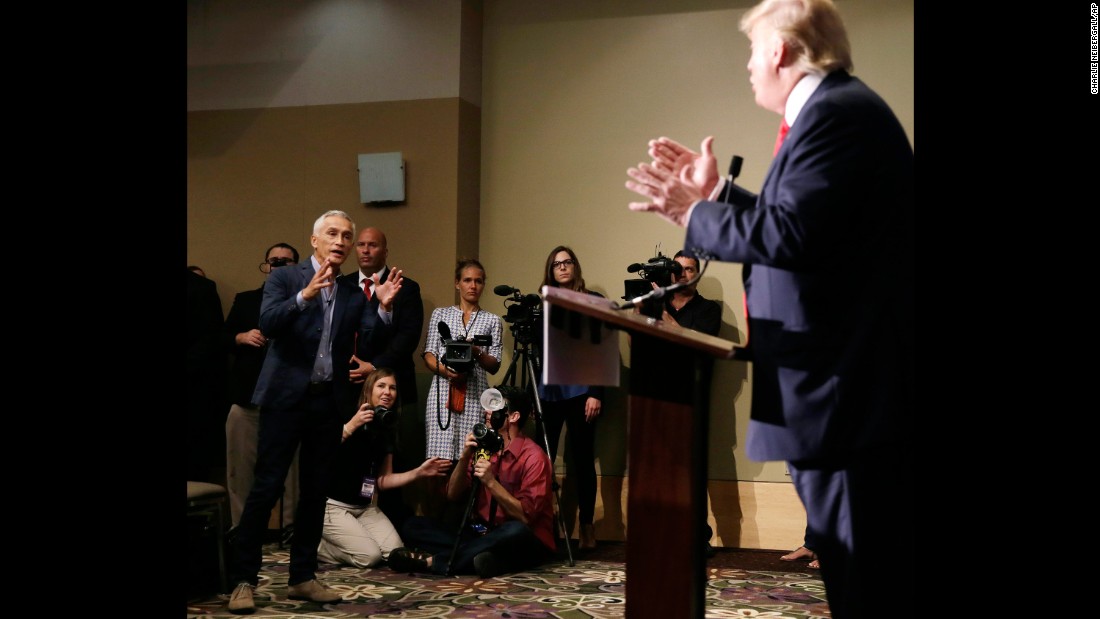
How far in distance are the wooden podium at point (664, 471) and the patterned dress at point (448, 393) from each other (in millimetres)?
3453

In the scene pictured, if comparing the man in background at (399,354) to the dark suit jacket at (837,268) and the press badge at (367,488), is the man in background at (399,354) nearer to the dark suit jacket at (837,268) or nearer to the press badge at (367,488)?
the press badge at (367,488)

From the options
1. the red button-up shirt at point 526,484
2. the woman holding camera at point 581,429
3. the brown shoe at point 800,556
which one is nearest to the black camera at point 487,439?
the red button-up shirt at point 526,484

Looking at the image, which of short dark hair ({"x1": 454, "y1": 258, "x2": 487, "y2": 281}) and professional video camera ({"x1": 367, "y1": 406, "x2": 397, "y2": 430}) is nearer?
professional video camera ({"x1": 367, "y1": 406, "x2": 397, "y2": 430})

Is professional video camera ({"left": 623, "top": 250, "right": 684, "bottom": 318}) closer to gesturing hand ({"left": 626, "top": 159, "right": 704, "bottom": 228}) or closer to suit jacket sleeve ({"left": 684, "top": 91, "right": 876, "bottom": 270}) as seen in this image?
gesturing hand ({"left": 626, "top": 159, "right": 704, "bottom": 228})

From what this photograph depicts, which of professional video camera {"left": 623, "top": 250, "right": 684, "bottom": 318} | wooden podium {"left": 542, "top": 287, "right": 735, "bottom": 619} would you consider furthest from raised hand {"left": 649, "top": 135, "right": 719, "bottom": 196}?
professional video camera {"left": 623, "top": 250, "right": 684, "bottom": 318}

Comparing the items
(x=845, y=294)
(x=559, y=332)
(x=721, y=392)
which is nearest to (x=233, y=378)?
(x=721, y=392)

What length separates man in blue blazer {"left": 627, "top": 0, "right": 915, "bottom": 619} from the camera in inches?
66.7

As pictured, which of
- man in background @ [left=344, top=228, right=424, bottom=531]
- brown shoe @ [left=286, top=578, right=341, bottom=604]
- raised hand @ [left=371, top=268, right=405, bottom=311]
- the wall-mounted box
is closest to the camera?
brown shoe @ [left=286, top=578, right=341, bottom=604]

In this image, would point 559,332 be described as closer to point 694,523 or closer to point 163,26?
point 694,523

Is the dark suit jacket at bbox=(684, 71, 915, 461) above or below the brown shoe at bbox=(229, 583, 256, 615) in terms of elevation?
above

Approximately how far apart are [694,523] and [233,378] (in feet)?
14.4

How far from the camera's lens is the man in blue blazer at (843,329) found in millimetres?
1695

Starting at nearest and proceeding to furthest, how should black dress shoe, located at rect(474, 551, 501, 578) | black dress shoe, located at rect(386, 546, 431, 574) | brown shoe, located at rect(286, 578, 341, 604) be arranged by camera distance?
brown shoe, located at rect(286, 578, 341, 604) < black dress shoe, located at rect(474, 551, 501, 578) < black dress shoe, located at rect(386, 546, 431, 574)

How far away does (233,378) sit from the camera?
5648mm
